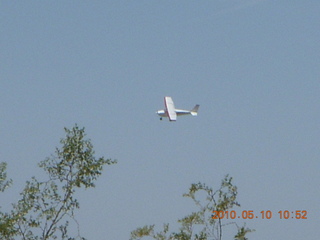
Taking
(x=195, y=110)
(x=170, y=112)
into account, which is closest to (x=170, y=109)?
(x=170, y=112)

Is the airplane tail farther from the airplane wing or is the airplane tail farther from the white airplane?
the airplane wing

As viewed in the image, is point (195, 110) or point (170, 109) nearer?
point (170, 109)

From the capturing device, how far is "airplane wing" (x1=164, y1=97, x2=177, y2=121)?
100500 millimetres

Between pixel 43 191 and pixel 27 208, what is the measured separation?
1.28m

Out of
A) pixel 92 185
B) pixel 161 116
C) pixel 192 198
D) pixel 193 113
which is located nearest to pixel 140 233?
pixel 192 198

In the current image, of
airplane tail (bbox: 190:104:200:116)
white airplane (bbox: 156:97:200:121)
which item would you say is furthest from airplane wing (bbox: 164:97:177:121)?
airplane tail (bbox: 190:104:200:116)

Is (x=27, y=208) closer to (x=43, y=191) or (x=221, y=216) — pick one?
(x=43, y=191)

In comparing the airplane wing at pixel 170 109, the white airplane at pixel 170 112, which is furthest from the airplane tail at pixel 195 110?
the airplane wing at pixel 170 109

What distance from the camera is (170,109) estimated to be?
103 meters

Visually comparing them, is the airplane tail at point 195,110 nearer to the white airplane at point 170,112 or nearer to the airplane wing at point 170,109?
the white airplane at point 170,112

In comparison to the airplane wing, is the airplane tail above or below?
above

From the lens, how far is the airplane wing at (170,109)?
100 meters

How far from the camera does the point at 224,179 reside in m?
36.1

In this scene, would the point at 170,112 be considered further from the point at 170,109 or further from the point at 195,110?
the point at 195,110
